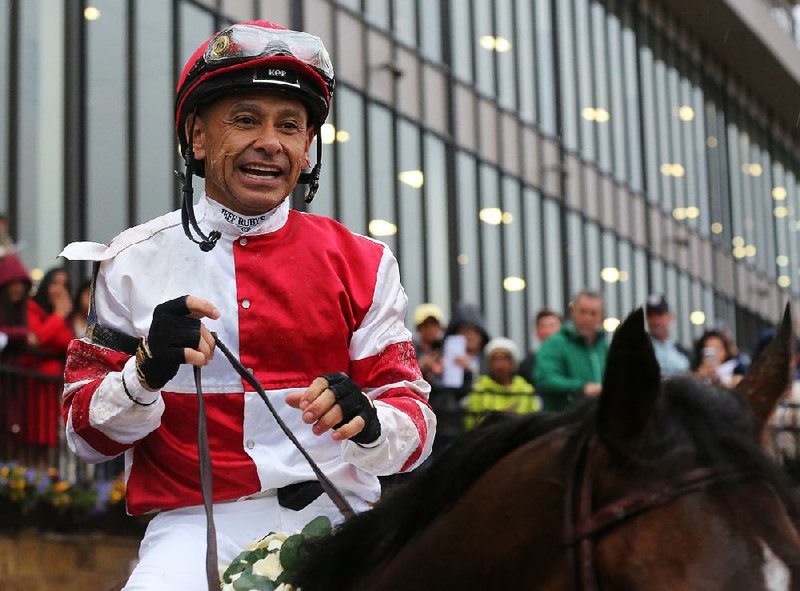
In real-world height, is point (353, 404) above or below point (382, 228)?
below

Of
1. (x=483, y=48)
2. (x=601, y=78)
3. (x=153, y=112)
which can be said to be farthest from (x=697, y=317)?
(x=153, y=112)

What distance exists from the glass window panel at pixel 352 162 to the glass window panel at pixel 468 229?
268cm

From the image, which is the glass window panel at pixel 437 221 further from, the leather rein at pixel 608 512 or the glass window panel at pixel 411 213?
the leather rein at pixel 608 512

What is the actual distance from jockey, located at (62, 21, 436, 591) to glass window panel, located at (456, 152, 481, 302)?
16.4 meters

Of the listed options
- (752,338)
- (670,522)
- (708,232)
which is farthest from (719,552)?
(752,338)

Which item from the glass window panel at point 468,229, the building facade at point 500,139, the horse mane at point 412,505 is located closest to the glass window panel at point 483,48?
the building facade at point 500,139

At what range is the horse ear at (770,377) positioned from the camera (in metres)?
2.25

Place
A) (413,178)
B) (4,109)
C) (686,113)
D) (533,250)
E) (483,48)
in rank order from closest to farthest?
1. (4,109)
2. (413,178)
3. (483,48)
4. (533,250)
5. (686,113)

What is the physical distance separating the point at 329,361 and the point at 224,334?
269mm

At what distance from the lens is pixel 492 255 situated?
21094mm

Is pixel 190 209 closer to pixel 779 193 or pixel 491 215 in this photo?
pixel 491 215

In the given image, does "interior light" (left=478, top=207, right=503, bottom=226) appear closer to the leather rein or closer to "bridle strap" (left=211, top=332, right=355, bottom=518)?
"bridle strap" (left=211, top=332, right=355, bottom=518)

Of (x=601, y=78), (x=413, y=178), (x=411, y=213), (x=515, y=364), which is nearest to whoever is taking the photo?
(x=515, y=364)

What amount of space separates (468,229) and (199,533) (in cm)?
1760
